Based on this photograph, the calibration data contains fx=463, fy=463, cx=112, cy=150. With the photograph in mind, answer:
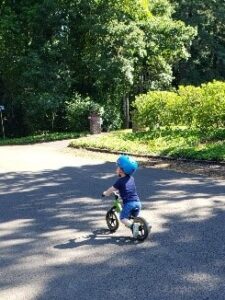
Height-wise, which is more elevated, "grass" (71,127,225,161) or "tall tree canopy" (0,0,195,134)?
"tall tree canopy" (0,0,195,134)

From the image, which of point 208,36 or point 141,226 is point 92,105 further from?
point 141,226

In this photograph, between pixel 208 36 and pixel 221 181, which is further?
pixel 208 36

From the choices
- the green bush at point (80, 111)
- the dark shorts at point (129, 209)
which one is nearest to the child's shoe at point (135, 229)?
the dark shorts at point (129, 209)

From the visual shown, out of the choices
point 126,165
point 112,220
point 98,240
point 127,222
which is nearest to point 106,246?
point 98,240

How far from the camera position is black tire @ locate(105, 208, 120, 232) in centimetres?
748

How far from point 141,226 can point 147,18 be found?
23.8 m

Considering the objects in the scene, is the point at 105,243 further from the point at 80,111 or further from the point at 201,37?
the point at 201,37

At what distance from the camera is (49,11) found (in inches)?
1119

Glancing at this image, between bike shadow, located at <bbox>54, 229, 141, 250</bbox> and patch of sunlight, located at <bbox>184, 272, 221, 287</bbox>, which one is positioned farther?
bike shadow, located at <bbox>54, 229, 141, 250</bbox>

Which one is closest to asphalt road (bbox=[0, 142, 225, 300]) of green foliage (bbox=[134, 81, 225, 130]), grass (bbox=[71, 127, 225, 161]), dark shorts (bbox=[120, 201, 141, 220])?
dark shorts (bbox=[120, 201, 141, 220])

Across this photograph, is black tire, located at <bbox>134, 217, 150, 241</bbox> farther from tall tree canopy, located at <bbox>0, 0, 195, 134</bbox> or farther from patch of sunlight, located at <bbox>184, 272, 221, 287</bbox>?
tall tree canopy, located at <bbox>0, 0, 195, 134</bbox>

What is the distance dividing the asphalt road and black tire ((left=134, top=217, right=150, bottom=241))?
0.12 metres

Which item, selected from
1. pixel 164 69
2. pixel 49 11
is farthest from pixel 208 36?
pixel 49 11

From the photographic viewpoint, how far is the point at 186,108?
2005 cm
